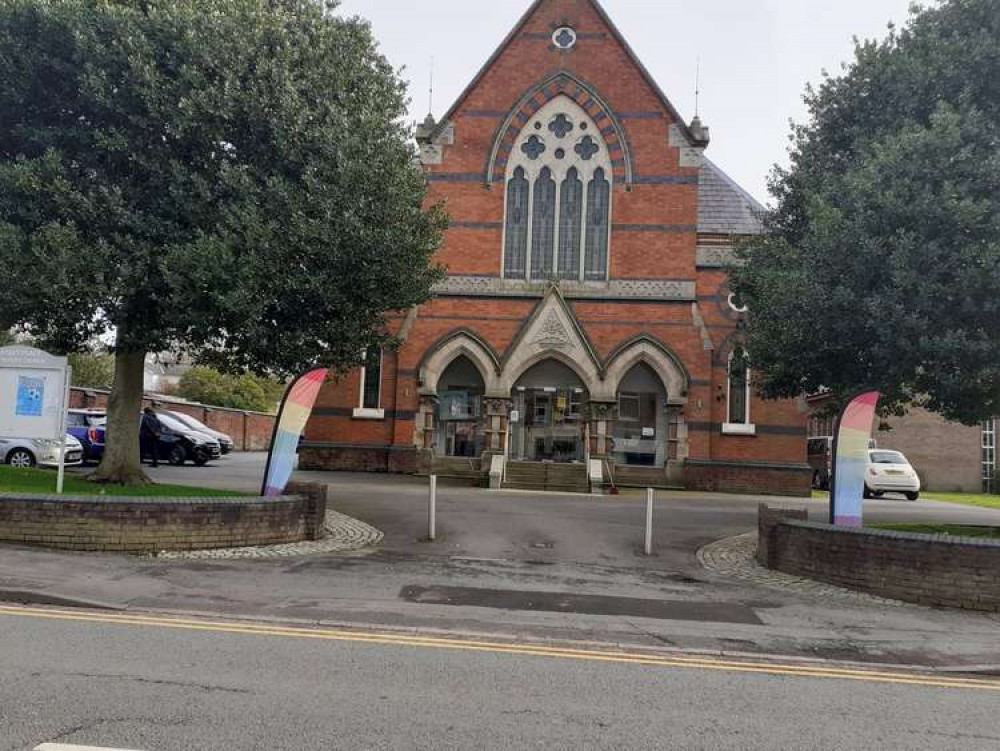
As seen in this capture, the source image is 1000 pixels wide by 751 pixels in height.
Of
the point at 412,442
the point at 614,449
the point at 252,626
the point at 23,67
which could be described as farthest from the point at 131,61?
the point at 614,449

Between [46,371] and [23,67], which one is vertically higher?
[23,67]

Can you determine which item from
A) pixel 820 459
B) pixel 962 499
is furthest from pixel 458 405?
pixel 962 499

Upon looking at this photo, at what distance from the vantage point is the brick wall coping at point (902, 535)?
33.3 feet

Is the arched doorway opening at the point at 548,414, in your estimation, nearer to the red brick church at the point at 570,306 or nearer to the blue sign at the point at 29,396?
the red brick church at the point at 570,306

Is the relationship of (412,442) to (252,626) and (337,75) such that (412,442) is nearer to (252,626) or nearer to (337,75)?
(337,75)

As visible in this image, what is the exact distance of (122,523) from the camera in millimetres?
10883

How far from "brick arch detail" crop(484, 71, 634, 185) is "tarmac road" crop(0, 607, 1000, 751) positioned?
21.3 m

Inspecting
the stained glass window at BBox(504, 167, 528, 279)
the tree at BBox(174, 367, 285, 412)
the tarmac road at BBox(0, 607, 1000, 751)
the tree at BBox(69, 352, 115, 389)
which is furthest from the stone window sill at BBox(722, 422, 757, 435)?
the tree at BBox(174, 367, 285, 412)

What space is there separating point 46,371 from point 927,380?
13.5 meters

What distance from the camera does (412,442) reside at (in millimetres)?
26125

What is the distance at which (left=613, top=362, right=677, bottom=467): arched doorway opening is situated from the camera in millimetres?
26297

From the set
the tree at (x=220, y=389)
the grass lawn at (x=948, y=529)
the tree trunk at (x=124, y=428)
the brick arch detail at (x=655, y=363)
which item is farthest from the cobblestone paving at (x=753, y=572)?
the tree at (x=220, y=389)

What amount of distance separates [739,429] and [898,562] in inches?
609

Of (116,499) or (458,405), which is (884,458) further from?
(116,499)
